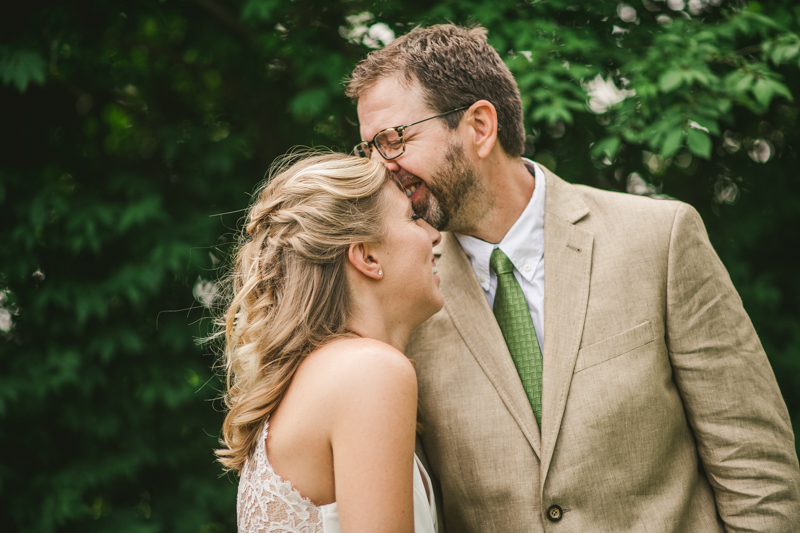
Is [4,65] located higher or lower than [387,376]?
lower

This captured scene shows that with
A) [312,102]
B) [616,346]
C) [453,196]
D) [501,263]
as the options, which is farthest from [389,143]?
[312,102]

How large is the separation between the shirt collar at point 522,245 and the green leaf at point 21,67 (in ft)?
8.22

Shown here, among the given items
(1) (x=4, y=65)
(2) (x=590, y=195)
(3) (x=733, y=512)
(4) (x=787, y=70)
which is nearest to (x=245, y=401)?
(2) (x=590, y=195)

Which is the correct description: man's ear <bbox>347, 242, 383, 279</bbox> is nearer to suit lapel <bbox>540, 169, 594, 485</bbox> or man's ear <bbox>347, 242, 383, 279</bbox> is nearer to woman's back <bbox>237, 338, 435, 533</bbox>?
woman's back <bbox>237, 338, 435, 533</bbox>

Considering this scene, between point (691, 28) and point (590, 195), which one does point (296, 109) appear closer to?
point (590, 195)

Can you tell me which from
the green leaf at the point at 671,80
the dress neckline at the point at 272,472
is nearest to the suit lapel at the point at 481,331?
the dress neckline at the point at 272,472

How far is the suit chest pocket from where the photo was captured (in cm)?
190

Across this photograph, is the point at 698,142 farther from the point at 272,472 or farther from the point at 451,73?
the point at 272,472

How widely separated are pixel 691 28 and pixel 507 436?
2330 mm

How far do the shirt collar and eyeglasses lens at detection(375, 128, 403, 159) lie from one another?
431mm

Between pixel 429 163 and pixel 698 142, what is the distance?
4.35ft

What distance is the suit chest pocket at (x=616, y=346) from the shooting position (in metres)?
1.90

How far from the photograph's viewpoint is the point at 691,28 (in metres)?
2.96

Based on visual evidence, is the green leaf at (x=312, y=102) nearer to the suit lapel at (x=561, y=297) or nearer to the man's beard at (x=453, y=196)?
the man's beard at (x=453, y=196)
